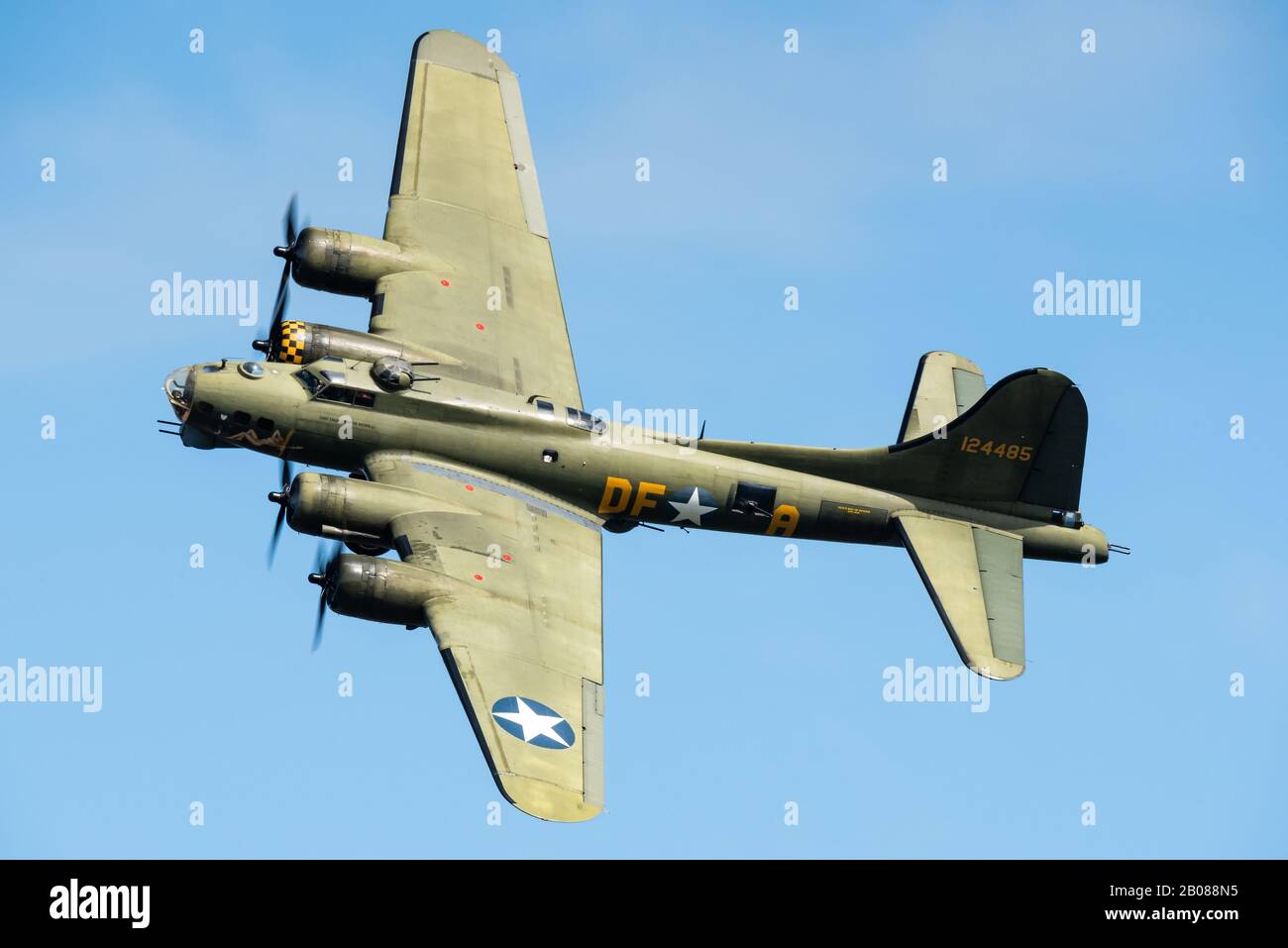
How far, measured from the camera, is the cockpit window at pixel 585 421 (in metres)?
49.9

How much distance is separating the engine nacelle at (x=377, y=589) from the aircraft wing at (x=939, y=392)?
1423cm

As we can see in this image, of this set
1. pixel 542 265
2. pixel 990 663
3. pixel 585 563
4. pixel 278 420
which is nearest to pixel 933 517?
pixel 990 663

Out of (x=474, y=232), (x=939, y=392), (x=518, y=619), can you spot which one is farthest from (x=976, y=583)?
(x=474, y=232)

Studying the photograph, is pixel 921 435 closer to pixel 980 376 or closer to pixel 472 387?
pixel 980 376

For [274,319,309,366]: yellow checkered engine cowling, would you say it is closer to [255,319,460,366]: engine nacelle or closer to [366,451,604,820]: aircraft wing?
[255,319,460,366]: engine nacelle

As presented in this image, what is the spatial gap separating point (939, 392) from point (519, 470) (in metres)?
11.7

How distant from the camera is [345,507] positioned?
1842 inches

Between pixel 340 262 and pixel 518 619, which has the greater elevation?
pixel 340 262

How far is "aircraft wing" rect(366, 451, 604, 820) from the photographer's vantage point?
4278 cm

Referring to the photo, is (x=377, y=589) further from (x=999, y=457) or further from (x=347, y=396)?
(x=999, y=457)

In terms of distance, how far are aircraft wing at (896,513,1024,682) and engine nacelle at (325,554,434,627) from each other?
12706 millimetres

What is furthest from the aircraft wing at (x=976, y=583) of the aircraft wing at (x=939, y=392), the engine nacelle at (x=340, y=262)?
the engine nacelle at (x=340, y=262)

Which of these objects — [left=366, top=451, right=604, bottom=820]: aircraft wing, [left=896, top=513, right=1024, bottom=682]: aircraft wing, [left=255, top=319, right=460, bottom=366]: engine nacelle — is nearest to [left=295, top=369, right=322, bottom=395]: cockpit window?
[left=255, top=319, right=460, bottom=366]: engine nacelle

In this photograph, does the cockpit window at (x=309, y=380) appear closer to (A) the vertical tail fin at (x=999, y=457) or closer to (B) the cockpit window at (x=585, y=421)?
(B) the cockpit window at (x=585, y=421)
